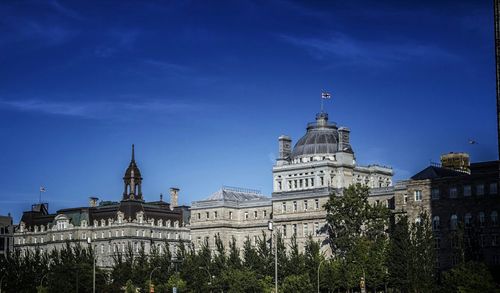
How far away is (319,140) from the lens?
164m

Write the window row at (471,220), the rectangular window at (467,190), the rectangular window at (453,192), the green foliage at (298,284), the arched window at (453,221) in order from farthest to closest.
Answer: the rectangular window at (453,192) < the arched window at (453,221) < the rectangular window at (467,190) < the window row at (471,220) < the green foliage at (298,284)

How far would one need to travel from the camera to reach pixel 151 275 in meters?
139

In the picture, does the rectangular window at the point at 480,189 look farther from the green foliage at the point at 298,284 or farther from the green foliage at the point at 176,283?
the green foliage at the point at 176,283

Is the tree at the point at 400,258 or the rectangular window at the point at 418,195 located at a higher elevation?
the rectangular window at the point at 418,195

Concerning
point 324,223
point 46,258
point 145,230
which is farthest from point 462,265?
point 145,230

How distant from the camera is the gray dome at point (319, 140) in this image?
163 metres

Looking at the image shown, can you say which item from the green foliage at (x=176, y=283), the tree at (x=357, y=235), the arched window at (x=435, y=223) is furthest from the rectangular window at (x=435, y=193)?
the green foliage at (x=176, y=283)

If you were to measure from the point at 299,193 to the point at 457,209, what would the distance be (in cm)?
3159

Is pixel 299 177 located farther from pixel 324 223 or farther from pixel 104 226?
pixel 104 226

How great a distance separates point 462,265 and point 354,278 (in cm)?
1798

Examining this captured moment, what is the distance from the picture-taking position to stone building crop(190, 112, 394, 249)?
158500 millimetres

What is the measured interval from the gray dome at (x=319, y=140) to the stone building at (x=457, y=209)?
2250 cm

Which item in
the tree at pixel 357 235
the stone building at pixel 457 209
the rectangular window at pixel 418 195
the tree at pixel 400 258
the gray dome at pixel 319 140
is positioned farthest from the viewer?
the gray dome at pixel 319 140

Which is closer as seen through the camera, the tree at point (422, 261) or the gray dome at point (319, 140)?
the tree at point (422, 261)
